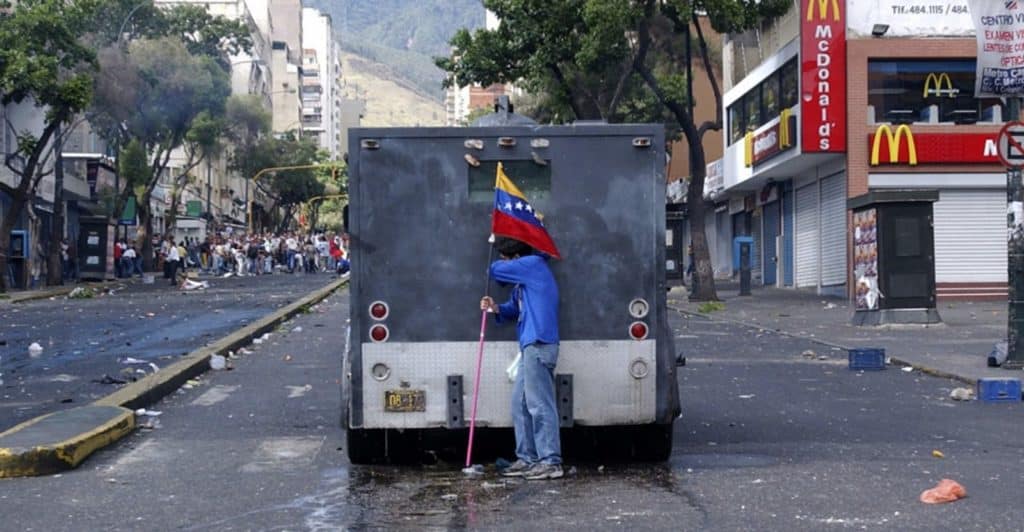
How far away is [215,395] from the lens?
581 inches

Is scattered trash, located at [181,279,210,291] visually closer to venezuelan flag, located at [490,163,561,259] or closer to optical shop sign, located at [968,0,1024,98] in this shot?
optical shop sign, located at [968,0,1024,98]

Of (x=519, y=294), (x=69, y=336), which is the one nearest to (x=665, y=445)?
(x=519, y=294)

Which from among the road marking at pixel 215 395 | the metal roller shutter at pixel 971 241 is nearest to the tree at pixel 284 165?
the metal roller shutter at pixel 971 241

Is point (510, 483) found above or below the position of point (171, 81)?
below

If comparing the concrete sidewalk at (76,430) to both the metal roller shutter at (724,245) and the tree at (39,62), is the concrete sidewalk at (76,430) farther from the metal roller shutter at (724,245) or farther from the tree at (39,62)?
the metal roller shutter at (724,245)

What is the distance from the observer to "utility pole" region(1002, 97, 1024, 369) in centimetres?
1669

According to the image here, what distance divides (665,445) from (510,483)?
1273 mm

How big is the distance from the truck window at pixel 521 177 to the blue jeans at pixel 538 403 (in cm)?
100

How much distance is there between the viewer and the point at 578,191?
9.28 meters

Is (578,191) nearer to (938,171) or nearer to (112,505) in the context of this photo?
(112,505)

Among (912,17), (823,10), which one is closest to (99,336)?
(823,10)

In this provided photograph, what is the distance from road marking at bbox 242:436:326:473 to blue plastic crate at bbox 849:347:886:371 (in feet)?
27.3

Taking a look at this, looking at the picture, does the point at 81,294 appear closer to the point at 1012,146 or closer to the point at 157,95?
the point at 157,95

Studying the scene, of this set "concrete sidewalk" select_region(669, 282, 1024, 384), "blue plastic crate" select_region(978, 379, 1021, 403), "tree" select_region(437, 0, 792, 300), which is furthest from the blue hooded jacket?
"tree" select_region(437, 0, 792, 300)
